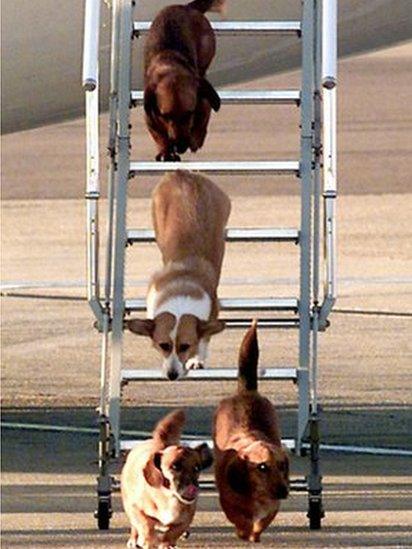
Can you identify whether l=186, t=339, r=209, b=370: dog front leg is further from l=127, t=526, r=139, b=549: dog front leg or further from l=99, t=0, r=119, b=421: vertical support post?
l=127, t=526, r=139, b=549: dog front leg

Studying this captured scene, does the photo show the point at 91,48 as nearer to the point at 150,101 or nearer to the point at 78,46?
the point at 150,101

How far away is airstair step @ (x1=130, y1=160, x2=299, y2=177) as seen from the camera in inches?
329

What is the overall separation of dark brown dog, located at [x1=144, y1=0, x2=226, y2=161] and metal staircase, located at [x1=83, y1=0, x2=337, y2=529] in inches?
4.8

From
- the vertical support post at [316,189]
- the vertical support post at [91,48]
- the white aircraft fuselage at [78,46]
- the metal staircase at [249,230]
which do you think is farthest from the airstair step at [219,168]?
the white aircraft fuselage at [78,46]

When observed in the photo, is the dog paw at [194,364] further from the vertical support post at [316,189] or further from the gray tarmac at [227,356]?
the gray tarmac at [227,356]

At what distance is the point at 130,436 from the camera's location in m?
10.4

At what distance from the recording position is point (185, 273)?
26.2 ft

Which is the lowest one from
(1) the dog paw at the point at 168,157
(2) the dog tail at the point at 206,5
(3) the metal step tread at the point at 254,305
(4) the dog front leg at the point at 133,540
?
(4) the dog front leg at the point at 133,540

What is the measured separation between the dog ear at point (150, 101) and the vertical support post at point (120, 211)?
33 centimetres

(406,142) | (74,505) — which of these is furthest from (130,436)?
(406,142)

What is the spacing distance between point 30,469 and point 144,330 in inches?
78.5

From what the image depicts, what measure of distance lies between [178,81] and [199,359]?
1037 millimetres

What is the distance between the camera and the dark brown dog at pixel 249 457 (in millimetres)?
7242

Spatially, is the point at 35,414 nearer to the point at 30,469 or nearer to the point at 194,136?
the point at 30,469
